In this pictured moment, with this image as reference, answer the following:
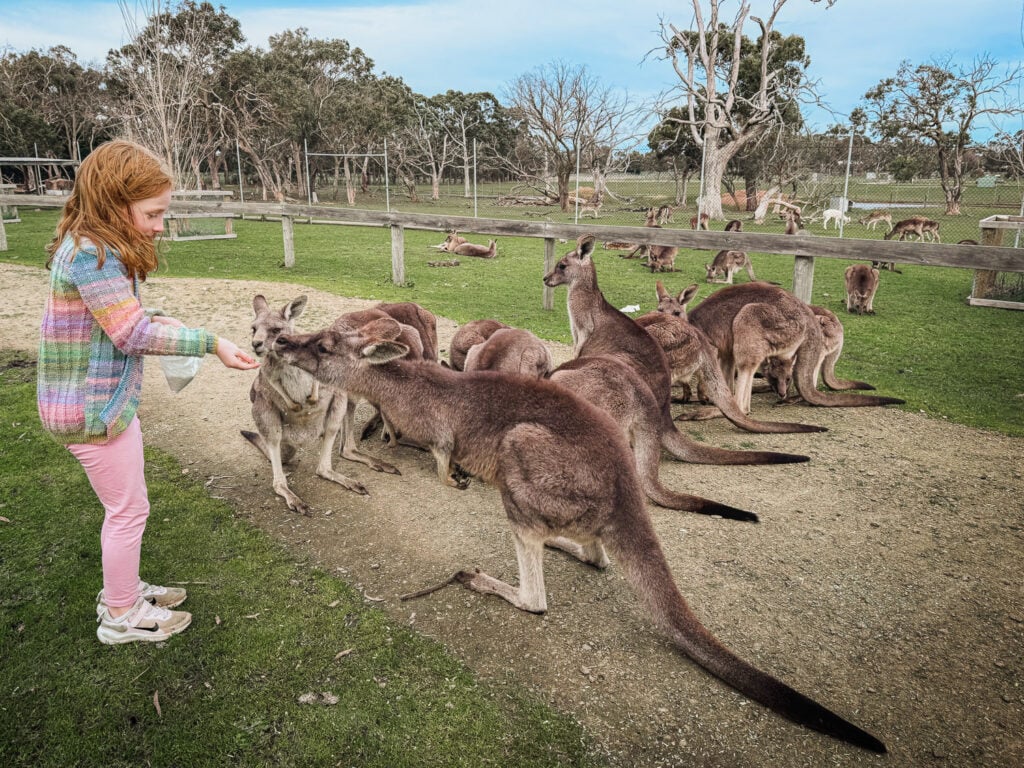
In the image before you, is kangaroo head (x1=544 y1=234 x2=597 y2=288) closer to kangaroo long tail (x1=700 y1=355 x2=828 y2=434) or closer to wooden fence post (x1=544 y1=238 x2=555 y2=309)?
kangaroo long tail (x1=700 y1=355 x2=828 y2=434)

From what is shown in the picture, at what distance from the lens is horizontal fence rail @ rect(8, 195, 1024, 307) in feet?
17.3

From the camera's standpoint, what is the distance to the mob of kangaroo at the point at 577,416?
231 cm

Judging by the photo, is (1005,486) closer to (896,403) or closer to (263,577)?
(896,403)

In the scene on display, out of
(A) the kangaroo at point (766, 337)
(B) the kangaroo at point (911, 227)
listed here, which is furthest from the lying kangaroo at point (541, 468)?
(B) the kangaroo at point (911, 227)

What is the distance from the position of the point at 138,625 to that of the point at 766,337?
162 inches

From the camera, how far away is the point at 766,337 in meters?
4.70

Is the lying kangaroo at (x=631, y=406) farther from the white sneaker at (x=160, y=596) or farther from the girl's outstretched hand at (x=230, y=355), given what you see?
the white sneaker at (x=160, y=596)

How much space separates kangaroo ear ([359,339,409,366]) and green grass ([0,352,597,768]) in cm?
97

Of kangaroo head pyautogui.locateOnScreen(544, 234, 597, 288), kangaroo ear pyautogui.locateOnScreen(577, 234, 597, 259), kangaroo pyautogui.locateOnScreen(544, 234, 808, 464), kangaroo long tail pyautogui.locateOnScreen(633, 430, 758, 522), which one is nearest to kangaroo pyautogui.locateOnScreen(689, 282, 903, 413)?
kangaroo pyautogui.locateOnScreen(544, 234, 808, 464)

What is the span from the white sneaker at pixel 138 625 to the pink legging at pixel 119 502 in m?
0.05

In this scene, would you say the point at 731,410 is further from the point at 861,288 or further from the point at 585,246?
the point at 861,288

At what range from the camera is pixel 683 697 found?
218 centimetres

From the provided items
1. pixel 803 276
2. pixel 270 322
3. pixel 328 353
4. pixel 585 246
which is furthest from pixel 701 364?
pixel 270 322

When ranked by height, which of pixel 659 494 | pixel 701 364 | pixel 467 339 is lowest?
pixel 659 494
